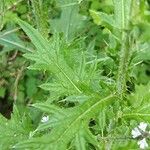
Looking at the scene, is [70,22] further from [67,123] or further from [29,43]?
[67,123]

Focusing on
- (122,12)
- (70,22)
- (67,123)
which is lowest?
(70,22)

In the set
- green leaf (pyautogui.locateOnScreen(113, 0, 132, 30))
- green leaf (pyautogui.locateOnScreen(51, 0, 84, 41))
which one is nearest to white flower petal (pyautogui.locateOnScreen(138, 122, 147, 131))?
green leaf (pyautogui.locateOnScreen(113, 0, 132, 30))

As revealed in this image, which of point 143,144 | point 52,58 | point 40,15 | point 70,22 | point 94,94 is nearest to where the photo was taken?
point 94,94

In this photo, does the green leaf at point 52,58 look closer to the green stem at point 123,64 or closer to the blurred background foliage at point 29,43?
the green stem at point 123,64

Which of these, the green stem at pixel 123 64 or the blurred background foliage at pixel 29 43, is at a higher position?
the green stem at pixel 123 64

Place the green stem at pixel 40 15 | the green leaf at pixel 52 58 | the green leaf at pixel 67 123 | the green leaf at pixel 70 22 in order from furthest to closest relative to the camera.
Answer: the green leaf at pixel 70 22 < the green stem at pixel 40 15 < the green leaf at pixel 52 58 < the green leaf at pixel 67 123

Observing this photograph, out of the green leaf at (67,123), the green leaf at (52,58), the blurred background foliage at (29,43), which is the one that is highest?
the green leaf at (52,58)

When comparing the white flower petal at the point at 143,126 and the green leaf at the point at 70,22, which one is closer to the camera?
the white flower petal at the point at 143,126

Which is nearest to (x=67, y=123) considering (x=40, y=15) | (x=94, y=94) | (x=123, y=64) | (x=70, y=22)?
(x=94, y=94)

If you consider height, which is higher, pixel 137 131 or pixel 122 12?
pixel 122 12

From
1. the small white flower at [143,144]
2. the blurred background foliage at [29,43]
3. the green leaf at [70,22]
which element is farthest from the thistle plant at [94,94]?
the green leaf at [70,22]

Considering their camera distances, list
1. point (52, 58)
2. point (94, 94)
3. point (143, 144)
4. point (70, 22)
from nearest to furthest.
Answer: point (94, 94) → point (52, 58) → point (143, 144) → point (70, 22)

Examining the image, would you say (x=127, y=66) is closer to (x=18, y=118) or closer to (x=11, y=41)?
(x=18, y=118)

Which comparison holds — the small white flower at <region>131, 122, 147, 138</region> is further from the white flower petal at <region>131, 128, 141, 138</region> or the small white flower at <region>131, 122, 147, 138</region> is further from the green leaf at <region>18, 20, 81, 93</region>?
the green leaf at <region>18, 20, 81, 93</region>
